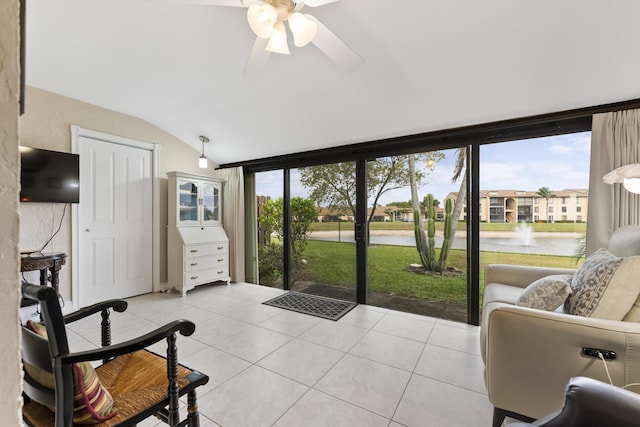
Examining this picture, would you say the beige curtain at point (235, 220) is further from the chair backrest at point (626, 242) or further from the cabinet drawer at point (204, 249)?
the chair backrest at point (626, 242)

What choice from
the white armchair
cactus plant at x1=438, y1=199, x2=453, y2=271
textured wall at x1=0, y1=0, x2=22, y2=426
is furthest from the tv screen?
cactus plant at x1=438, y1=199, x2=453, y2=271

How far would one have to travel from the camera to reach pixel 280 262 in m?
4.17

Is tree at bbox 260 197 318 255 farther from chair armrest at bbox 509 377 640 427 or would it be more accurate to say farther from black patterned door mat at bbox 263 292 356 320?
chair armrest at bbox 509 377 640 427

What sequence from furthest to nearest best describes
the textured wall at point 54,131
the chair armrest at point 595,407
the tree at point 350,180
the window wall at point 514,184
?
the tree at point 350,180, the textured wall at point 54,131, the window wall at point 514,184, the chair armrest at point 595,407

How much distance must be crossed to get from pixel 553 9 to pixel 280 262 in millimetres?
3819

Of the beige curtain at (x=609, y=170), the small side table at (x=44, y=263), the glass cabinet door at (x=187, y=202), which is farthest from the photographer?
the glass cabinet door at (x=187, y=202)

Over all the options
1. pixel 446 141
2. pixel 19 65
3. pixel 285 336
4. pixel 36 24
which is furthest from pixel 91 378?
pixel 446 141

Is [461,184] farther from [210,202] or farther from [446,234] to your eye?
[210,202]

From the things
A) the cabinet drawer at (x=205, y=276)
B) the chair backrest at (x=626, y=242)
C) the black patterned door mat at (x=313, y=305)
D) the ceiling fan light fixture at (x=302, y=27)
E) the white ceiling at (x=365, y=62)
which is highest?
the white ceiling at (x=365, y=62)

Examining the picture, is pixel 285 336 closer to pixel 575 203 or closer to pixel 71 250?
pixel 71 250

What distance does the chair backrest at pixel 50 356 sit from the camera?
0.79 m

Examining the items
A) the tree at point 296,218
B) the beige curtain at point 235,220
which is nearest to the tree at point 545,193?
the tree at point 296,218

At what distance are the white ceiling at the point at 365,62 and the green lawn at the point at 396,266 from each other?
1404 mm

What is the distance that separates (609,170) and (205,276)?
453cm
